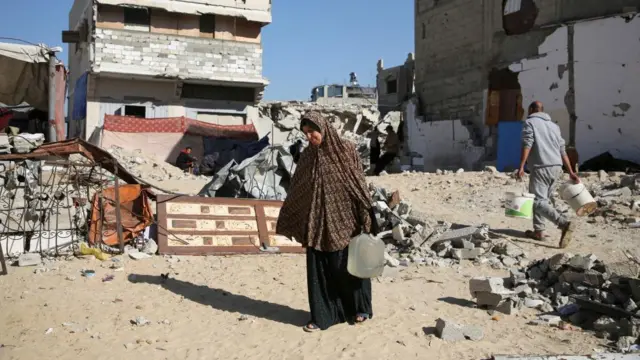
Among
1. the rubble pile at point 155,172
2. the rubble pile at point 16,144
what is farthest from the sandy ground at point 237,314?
the rubble pile at point 155,172

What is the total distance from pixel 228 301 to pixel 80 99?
17.8 metres

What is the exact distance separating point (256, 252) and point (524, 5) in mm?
11568

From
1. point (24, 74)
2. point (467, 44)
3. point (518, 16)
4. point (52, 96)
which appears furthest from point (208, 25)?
point (24, 74)

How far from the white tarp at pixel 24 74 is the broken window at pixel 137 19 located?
39.8 feet

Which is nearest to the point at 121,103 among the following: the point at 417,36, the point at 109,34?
the point at 109,34

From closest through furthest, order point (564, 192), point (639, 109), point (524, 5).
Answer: point (564, 192)
point (639, 109)
point (524, 5)

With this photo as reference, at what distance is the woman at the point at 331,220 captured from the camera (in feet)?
12.6

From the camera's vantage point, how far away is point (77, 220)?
653cm

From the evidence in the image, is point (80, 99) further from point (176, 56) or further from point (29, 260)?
point (29, 260)

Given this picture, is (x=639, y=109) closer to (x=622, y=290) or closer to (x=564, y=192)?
(x=564, y=192)

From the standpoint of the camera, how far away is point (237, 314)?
4.34 m

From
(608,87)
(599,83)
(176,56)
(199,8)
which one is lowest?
(608,87)

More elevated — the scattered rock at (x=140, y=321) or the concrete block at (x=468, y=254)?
the concrete block at (x=468, y=254)

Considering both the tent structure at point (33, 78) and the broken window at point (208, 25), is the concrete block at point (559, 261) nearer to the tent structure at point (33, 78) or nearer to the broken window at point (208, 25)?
the tent structure at point (33, 78)
